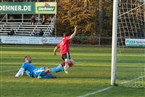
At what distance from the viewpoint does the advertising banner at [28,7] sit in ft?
195

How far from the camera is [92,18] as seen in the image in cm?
6188

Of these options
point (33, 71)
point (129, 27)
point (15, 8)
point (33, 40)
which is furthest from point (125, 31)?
point (15, 8)

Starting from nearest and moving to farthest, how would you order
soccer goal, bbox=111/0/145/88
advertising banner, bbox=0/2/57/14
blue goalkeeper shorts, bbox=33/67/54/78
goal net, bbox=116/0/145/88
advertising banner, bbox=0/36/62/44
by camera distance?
soccer goal, bbox=111/0/145/88, goal net, bbox=116/0/145/88, blue goalkeeper shorts, bbox=33/67/54/78, advertising banner, bbox=0/36/62/44, advertising banner, bbox=0/2/57/14

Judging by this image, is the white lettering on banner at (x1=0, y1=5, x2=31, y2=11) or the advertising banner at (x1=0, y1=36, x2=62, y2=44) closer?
the advertising banner at (x1=0, y1=36, x2=62, y2=44)

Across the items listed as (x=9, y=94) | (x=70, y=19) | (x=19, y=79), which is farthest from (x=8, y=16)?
(x=9, y=94)

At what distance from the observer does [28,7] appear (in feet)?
198

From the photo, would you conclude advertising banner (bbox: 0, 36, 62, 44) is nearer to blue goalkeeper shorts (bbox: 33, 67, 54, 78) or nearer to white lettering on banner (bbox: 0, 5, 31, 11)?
white lettering on banner (bbox: 0, 5, 31, 11)

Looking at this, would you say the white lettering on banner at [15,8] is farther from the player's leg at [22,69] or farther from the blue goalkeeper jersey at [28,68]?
the blue goalkeeper jersey at [28,68]

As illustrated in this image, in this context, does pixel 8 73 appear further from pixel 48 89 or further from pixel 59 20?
pixel 59 20

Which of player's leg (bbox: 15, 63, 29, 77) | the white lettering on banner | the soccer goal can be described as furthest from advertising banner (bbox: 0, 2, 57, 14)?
player's leg (bbox: 15, 63, 29, 77)

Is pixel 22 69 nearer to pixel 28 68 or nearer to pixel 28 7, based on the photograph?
pixel 28 68

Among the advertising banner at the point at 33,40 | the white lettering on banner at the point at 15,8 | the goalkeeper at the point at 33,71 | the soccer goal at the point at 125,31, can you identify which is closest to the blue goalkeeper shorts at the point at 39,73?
the goalkeeper at the point at 33,71

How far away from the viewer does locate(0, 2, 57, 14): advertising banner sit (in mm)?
59500

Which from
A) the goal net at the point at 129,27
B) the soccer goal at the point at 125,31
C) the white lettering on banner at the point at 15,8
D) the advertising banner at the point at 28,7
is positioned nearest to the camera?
the soccer goal at the point at 125,31
